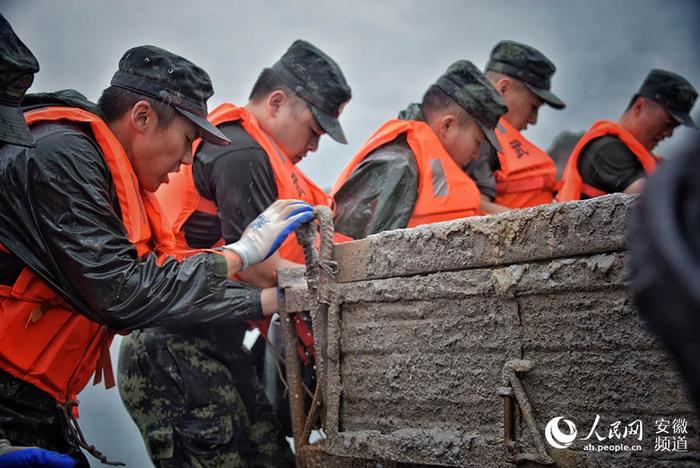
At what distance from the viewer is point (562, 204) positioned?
2.08 m

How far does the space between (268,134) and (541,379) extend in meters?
2.03

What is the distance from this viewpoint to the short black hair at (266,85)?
376 centimetres

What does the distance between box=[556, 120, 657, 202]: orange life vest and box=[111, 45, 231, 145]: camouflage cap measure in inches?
103

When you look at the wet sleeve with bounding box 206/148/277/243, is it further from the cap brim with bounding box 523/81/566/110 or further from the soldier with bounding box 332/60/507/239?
the cap brim with bounding box 523/81/566/110

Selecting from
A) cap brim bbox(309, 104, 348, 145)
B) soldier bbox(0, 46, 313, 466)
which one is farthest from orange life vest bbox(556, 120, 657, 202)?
soldier bbox(0, 46, 313, 466)

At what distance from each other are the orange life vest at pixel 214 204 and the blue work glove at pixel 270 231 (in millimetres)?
614

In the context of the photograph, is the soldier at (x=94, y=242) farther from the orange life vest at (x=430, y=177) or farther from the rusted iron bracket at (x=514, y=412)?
the orange life vest at (x=430, y=177)

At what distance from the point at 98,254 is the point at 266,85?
66.8 inches

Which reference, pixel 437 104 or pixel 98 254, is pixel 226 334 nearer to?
pixel 98 254

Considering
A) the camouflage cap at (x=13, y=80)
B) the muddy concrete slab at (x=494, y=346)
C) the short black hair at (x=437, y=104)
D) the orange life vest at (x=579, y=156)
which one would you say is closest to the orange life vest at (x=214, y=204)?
the muddy concrete slab at (x=494, y=346)

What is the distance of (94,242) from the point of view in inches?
91.5

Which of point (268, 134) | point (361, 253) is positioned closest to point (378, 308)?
point (361, 253)

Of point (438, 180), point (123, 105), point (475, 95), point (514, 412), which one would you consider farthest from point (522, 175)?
point (514, 412)

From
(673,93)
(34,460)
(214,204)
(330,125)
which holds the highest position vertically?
(673,93)
